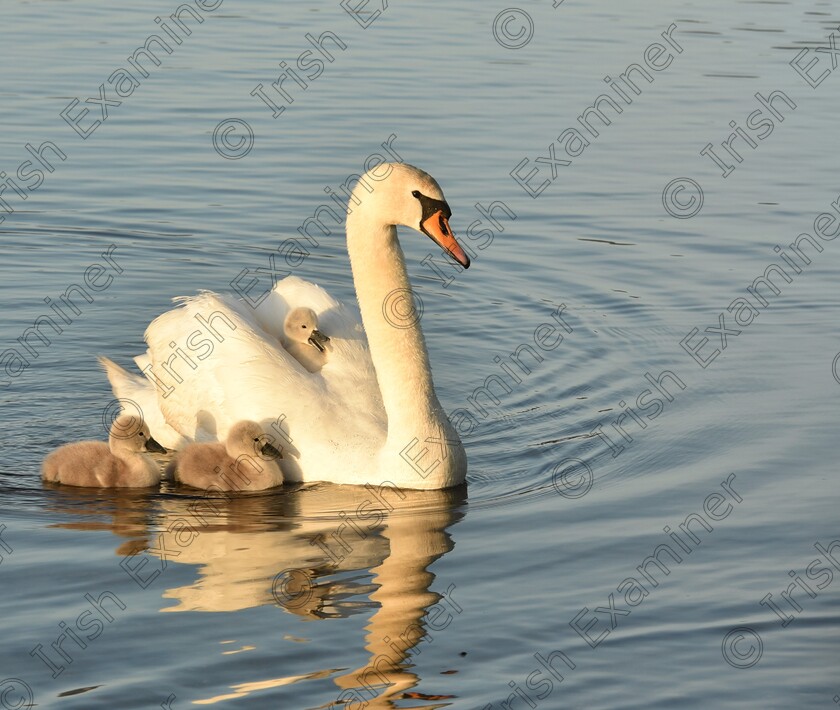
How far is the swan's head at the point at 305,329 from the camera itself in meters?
9.31

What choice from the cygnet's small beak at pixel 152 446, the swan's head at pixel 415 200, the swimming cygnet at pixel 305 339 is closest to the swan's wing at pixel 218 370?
the swimming cygnet at pixel 305 339

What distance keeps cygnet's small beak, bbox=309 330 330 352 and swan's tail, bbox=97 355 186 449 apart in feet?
3.42

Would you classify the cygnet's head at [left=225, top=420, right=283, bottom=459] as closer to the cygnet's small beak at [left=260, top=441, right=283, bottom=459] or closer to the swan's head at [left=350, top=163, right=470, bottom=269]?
the cygnet's small beak at [left=260, top=441, right=283, bottom=459]

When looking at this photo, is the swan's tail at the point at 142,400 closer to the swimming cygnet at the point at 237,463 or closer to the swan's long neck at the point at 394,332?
the swimming cygnet at the point at 237,463

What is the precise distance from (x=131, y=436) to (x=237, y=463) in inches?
26.5

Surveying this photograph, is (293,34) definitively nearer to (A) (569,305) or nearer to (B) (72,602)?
(A) (569,305)

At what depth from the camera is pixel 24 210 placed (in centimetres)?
1426

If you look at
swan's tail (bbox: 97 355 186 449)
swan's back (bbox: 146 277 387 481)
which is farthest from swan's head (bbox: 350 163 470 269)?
swan's tail (bbox: 97 355 186 449)

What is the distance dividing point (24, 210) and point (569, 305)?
5.26 meters

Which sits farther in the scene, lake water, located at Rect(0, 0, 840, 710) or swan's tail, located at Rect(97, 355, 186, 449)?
swan's tail, located at Rect(97, 355, 186, 449)

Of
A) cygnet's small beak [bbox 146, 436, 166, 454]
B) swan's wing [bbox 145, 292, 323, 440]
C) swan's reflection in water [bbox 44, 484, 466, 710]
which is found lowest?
swan's reflection in water [bbox 44, 484, 466, 710]

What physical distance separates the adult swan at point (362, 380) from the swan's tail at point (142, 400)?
1.17ft

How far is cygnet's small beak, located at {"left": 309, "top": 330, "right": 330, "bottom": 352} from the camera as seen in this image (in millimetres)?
9312

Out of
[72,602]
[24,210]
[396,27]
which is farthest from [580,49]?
[72,602]
